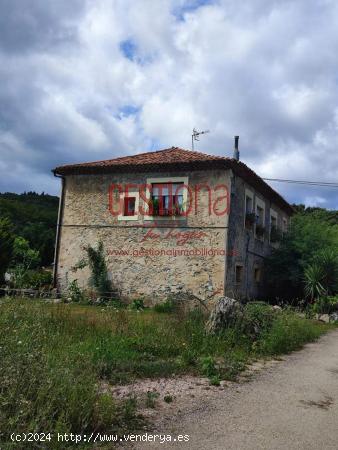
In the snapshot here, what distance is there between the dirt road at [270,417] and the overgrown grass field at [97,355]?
20.8 inches

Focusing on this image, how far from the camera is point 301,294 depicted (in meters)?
22.1

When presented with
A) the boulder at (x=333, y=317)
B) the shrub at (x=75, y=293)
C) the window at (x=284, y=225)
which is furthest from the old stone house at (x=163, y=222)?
the window at (x=284, y=225)

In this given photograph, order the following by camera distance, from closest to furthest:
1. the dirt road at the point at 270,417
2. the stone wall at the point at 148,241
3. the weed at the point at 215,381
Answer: the dirt road at the point at 270,417, the weed at the point at 215,381, the stone wall at the point at 148,241

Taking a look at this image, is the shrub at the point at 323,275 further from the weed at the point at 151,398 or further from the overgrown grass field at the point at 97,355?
the weed at the point at 151,398

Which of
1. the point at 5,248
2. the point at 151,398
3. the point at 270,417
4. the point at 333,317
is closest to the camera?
the point at 270,417

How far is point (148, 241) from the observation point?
714 inches

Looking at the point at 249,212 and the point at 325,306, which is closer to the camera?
the point at 325,306

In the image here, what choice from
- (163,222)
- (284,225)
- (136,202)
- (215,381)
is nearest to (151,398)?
(215,381)

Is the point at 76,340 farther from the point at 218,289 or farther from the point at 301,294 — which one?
the point at 301,294

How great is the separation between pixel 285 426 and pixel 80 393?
211 centimetres

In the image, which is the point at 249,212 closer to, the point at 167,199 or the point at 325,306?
the point at 167,199

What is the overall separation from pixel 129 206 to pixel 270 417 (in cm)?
1431

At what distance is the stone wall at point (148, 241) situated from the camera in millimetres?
17219

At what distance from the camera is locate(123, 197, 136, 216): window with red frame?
1870cm
